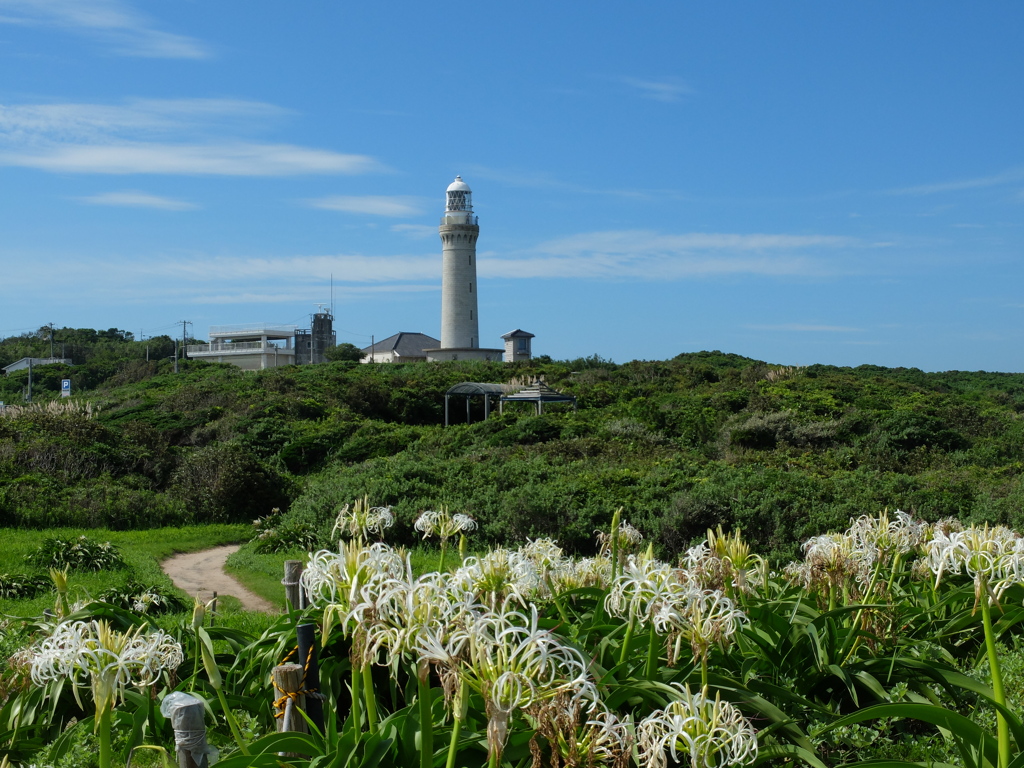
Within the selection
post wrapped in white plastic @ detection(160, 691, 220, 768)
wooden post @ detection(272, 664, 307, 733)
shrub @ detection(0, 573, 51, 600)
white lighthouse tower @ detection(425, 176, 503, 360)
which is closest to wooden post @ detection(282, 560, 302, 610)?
wooden post @ detection(272, 664, 307, 733)

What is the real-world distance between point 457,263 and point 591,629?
48.7m

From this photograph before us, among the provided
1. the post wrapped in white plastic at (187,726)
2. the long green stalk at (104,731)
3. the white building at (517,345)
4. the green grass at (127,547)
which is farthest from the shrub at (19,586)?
the white building at (517,345)

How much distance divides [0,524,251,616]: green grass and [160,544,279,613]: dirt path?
0.20 m

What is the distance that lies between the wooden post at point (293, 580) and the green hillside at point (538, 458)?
12.8 ft

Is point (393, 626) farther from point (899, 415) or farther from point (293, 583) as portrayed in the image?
point (899, 415)

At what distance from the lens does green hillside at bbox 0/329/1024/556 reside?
11664 mm

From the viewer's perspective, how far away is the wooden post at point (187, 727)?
253 cm

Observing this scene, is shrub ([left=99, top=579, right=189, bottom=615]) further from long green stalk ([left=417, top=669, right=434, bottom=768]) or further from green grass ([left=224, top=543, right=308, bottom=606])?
long green stalk ([left=417, top=669, right=434, bottom=768])

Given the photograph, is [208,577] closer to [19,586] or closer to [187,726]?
[19,586]

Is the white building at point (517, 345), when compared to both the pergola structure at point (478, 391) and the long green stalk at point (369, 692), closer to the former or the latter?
the pergola structure at point (478, 391)

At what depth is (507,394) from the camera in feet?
92.4

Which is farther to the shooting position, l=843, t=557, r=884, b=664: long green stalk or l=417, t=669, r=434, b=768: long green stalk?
l=843, t=557, r=884, b=664: long green stalk

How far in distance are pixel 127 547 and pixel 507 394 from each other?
16583 millimetres

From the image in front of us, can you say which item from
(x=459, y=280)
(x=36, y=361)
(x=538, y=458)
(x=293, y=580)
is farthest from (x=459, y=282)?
(x=293, y=580)
